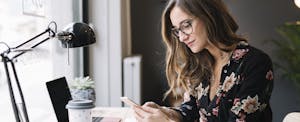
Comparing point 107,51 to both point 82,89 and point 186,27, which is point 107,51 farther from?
point 186,27

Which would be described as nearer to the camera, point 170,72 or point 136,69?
point 170,72

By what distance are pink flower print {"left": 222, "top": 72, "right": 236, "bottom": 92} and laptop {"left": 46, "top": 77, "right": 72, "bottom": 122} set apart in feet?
2.28

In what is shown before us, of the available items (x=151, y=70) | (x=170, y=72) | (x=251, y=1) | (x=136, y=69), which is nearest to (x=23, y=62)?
(x=170, y=72)

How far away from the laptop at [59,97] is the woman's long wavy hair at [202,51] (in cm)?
47

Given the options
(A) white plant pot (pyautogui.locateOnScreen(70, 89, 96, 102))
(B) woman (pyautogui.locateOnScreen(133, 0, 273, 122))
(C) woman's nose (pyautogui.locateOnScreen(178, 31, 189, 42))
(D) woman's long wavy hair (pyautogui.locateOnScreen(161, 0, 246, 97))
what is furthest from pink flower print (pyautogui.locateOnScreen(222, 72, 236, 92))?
(A) white plant pot (pyautogui.locateOnScreen(70, 89, 96, 102))

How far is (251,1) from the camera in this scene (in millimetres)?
3748

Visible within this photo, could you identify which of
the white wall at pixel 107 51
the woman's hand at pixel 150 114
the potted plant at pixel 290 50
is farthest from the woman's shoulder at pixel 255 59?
the potted plant at pixel 290 50

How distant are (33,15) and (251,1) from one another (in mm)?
2252

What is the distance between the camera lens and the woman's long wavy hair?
145 cm

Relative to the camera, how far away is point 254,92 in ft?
4.51

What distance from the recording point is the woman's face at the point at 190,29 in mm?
1478

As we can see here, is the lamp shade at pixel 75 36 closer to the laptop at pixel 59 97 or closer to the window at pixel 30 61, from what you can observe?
the laptop at pixel 59 97

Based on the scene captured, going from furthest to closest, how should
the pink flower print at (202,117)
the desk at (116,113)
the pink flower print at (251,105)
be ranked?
the desk at (116,113), the pink flower print at (202,117), the pink flower print at (251,105)

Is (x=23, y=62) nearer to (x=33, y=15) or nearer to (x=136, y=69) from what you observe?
(x=33, y=15)
